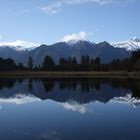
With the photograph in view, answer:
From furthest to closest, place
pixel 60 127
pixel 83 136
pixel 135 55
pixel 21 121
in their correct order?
1. pixel 135 55
2. pixel 21 121
3. pixel 60 127
4. pixel 83 136

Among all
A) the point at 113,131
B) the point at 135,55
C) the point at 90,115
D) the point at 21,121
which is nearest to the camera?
the point at 113,131

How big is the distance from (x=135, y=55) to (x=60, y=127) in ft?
→ 564

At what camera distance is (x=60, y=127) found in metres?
27.3

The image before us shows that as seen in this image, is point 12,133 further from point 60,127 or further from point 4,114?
point 4,114

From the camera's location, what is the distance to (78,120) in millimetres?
31000

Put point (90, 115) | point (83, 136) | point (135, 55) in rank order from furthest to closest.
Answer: point (135, 55)
point (90, 115)
point (83, 136)

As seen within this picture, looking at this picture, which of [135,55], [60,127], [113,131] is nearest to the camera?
[113,131]

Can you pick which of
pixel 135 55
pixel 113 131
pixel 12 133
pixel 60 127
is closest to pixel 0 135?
pixel 12 133

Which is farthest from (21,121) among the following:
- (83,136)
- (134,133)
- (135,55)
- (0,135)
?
(135,55)

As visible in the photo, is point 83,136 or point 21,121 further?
point 21,121

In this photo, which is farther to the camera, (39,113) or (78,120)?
(39,113)

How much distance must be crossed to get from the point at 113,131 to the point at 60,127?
4.37 meters

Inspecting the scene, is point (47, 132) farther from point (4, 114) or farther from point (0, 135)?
point (4, 114)

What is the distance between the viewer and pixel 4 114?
35719 mm
